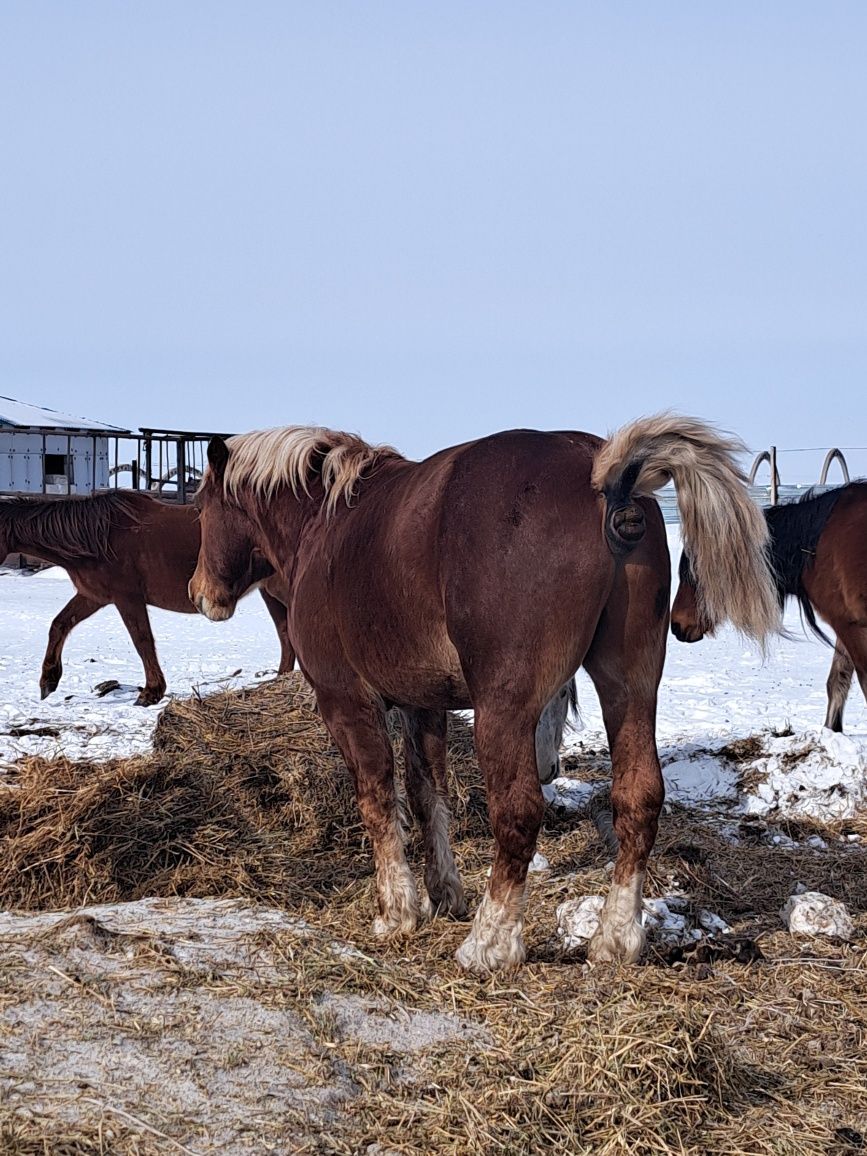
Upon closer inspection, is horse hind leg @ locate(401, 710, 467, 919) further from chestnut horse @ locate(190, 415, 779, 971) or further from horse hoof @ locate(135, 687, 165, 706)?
horse hoof @ locate(135, 687, 165, 706)

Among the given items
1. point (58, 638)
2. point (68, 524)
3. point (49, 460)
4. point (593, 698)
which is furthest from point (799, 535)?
point (49, 460)

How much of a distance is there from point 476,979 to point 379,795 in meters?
0.89

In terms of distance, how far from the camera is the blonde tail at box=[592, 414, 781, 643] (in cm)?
340

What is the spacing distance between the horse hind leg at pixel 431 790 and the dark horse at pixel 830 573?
2968 millimetres

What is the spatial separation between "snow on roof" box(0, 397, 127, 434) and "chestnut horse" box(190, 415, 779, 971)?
1106 inches

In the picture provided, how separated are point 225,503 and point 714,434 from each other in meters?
2.43

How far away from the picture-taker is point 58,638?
923cm

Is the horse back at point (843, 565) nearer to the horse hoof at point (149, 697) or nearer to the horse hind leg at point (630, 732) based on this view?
the horse hind leg at point (630, 732)

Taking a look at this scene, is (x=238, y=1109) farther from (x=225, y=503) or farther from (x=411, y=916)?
(x=225, y=503)

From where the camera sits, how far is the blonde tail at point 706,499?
11.2ft

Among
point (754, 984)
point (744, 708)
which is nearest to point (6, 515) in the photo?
point (744, 708)

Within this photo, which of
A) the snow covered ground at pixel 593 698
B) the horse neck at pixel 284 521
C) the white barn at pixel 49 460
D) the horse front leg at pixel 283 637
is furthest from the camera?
the white barn at pixel 49 460

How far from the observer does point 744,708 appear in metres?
8.26

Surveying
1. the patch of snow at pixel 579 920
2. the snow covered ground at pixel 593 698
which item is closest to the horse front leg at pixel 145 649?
the snow covered ground at pixel 593 698
